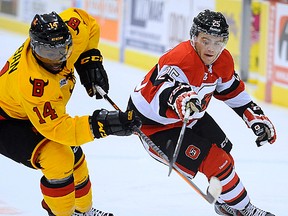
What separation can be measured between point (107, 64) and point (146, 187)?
450cm

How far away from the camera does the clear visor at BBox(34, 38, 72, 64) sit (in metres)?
3.94

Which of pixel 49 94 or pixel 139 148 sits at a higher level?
pixel 49 94

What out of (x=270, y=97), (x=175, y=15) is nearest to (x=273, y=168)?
(x=270, y=97)

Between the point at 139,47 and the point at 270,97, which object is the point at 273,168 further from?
the point at 139,47

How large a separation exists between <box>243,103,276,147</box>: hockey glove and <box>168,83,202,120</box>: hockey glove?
0.54 meters

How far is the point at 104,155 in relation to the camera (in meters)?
6.14

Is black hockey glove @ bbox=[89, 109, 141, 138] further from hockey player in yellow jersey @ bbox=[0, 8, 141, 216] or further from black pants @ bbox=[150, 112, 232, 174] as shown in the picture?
black pants @ bbox=[150, 112, 232, 174]

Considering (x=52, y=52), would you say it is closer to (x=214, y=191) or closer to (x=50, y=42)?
(x=50, y=42)

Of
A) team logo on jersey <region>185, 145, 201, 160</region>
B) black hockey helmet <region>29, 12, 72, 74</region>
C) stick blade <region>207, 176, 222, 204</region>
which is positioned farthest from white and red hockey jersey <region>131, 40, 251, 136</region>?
black hockey helmet <region>29, 12, 72, 74</region>

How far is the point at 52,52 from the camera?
12.9 feet

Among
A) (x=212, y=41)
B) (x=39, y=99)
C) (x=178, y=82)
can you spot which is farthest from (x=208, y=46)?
(x=39, y=99)

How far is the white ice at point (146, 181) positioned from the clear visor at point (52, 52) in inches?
43.9

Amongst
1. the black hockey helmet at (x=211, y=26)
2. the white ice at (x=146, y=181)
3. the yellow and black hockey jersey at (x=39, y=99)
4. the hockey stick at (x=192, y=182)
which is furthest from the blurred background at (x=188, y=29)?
the yellow and black hockey jersey at (x=39, y=99)

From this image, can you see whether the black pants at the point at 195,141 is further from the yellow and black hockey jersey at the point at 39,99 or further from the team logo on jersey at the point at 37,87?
the team logo on jersey at the point at 37,87
